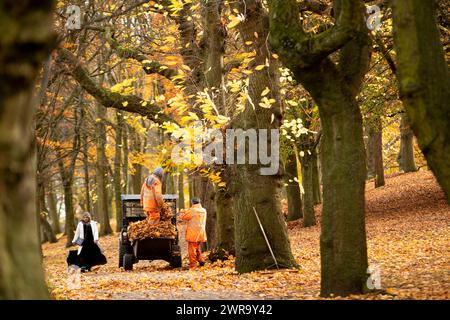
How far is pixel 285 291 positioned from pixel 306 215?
59.3ft

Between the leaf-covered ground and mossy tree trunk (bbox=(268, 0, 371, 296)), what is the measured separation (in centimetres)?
48

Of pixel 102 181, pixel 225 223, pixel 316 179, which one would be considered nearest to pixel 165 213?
pixel 225 223

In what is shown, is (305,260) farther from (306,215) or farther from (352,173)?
(306,215)

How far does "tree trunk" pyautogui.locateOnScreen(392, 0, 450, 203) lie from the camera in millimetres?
7418

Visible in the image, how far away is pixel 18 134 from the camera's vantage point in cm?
407

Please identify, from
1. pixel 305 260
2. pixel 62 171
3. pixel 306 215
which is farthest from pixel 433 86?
pixel 62 171

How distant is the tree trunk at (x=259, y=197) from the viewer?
14062 millimetres

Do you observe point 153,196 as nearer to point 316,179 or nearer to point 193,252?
point 193,252

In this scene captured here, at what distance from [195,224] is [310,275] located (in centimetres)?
486

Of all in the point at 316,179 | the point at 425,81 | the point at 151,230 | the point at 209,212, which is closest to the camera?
the point at 425,81

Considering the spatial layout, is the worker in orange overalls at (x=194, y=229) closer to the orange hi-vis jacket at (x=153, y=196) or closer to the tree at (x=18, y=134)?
the orange hi-vis jacket at (x=153, y=196)

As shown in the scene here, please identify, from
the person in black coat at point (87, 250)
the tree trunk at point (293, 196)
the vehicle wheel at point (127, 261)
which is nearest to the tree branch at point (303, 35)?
the vehicle wheel at point (127, 261)

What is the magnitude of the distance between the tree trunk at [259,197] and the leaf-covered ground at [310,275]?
0.50 meters

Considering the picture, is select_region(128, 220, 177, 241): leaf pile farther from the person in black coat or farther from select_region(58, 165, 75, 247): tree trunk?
select_region(58, 165, 75, 247): tree trunk
